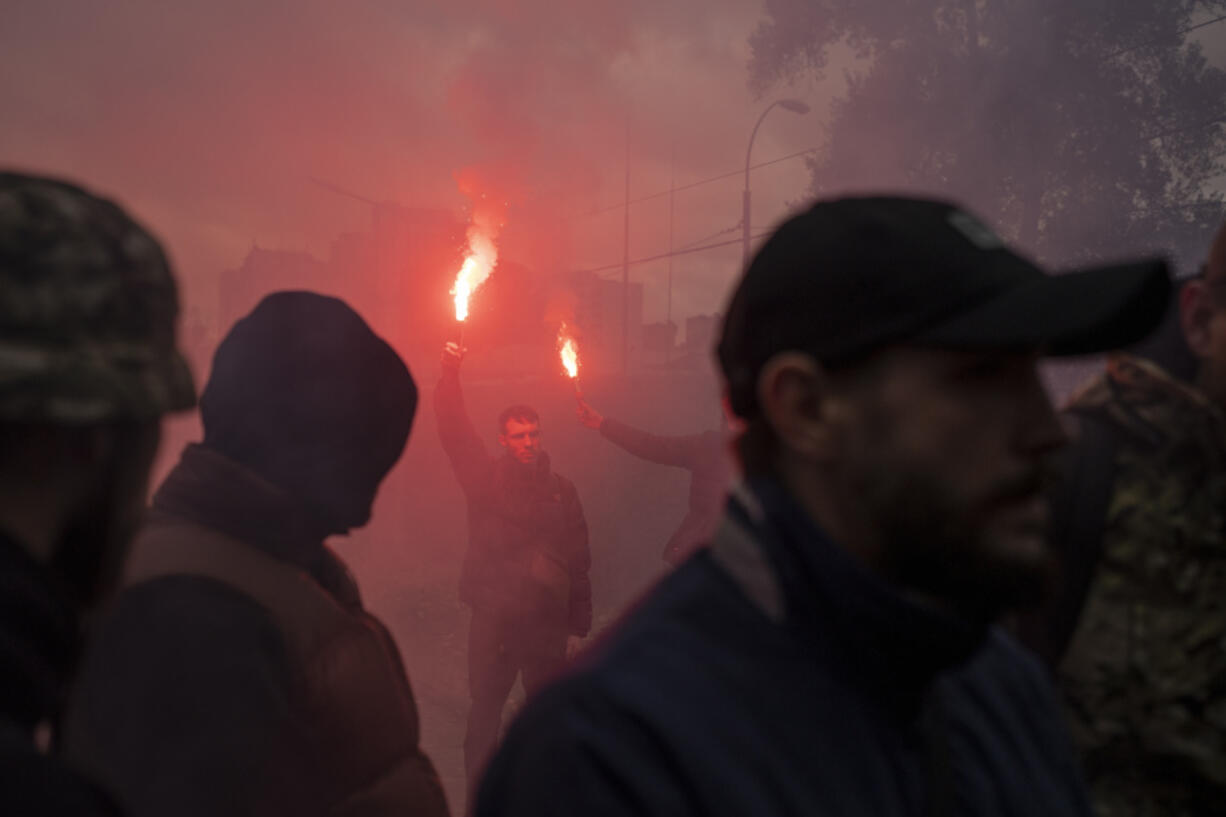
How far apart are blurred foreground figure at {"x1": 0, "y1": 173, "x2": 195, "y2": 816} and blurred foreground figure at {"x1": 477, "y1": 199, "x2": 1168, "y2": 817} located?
1.96 feet

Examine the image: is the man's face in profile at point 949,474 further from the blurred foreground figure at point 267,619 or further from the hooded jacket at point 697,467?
the hooded jacket at point 697,467

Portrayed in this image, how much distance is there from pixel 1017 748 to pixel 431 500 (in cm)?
1921

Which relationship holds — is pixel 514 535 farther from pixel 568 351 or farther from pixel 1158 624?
pixel 1158 624

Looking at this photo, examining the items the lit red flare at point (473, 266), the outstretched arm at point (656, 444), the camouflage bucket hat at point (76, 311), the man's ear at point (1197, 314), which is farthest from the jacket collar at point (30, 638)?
the lit red flare at point (473, 266)

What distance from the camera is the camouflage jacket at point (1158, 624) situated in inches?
81.4

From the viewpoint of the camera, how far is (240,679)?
168cm

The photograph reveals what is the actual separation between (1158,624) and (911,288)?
149 cm

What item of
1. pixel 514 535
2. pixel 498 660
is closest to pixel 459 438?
pixel 514 535

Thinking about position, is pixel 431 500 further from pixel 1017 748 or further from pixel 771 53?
pixel 1017 748

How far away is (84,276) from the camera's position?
1.11 m

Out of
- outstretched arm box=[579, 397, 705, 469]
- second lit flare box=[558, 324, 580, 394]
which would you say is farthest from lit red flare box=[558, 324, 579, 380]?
outstretched arm box=[579, 397, 705, 469]

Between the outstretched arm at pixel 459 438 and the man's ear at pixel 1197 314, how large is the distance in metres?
5.25

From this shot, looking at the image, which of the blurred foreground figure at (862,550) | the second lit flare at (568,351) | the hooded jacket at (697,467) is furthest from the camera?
the second lit flare at (568,351)

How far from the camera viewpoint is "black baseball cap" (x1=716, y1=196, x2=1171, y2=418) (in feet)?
4.09
